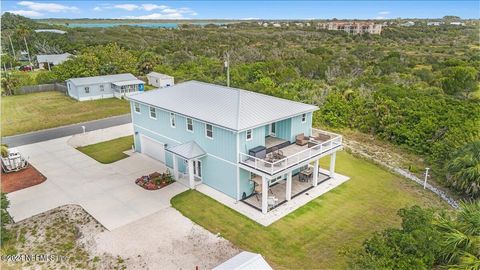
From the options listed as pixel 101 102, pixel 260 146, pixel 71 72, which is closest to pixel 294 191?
pixel 260 146

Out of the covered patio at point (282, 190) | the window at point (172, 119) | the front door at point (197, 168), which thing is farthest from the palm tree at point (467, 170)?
the window at point (172, 119)

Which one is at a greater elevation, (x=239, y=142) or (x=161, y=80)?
(x=239, y=142)

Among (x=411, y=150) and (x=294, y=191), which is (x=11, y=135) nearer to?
(x=294, y=191)

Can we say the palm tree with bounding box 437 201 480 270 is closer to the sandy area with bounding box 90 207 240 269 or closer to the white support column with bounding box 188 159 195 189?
the sandy area with bounding box 90 207 240 269

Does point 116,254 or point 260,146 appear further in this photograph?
point 260,146

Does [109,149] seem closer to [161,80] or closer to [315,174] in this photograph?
[315,174]

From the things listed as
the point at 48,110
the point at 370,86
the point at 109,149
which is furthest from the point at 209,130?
the point at 370,86

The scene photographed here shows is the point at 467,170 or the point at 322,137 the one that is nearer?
the point at 467,170
